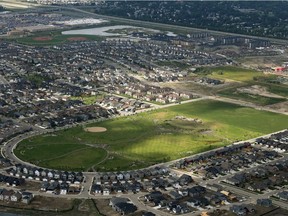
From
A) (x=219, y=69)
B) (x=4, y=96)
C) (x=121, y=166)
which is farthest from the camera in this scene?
(x=219, y=69)

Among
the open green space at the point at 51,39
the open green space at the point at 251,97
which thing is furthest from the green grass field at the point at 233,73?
the open green space at the point at 51,39

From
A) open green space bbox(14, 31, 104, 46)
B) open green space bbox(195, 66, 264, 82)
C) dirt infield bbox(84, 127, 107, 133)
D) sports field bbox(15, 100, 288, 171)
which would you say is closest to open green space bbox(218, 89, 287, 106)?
sports field bbox(15, 100, 288, 171)

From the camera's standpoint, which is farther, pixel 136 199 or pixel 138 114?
pixel 138 114

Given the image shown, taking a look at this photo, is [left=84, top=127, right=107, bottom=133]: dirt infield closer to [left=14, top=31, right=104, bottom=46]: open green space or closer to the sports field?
the sports field

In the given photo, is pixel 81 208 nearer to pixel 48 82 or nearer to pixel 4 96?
pixel 4 96

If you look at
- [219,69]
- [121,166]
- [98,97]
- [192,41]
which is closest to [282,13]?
[192,41]

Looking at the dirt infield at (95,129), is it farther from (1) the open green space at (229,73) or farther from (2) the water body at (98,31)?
(2) the water body at (98,31)

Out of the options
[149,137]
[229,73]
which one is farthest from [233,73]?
[149,137]

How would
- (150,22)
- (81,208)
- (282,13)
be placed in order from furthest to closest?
(282,13) → (150,22) → (81,208)
